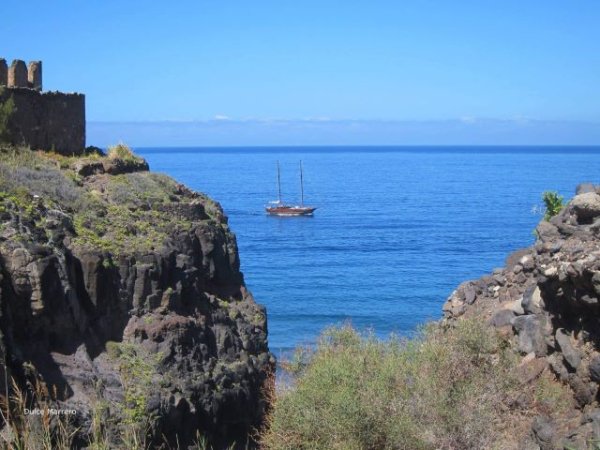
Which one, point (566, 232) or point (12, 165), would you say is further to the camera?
point (12, 165)

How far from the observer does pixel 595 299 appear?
13.8 meters

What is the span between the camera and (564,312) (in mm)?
15688

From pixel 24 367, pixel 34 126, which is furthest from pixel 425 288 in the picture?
pixel 24 367

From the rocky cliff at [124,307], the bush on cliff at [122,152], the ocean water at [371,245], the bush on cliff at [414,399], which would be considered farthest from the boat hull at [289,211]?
the bush on cliff at [414,399]

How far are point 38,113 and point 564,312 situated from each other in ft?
53.8

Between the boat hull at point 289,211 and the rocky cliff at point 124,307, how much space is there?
6433 cm

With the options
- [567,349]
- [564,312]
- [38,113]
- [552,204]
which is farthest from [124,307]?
[552,204]

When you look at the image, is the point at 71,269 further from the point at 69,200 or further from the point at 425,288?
the point at 425,288

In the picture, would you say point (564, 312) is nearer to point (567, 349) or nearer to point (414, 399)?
point (567, 349)

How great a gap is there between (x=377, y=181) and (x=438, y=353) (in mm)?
119578

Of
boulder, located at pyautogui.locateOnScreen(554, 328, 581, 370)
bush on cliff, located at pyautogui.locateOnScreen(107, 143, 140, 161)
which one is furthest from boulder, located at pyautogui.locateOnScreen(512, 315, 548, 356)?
bush on cliff, located at pyautogui.locateOnScreen(107, 143, 140, 161)

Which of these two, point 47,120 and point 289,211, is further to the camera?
point 289,211

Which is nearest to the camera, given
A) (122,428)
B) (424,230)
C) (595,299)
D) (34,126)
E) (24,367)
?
(595,299)

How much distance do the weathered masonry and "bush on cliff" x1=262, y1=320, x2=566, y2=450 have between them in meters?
11.7
